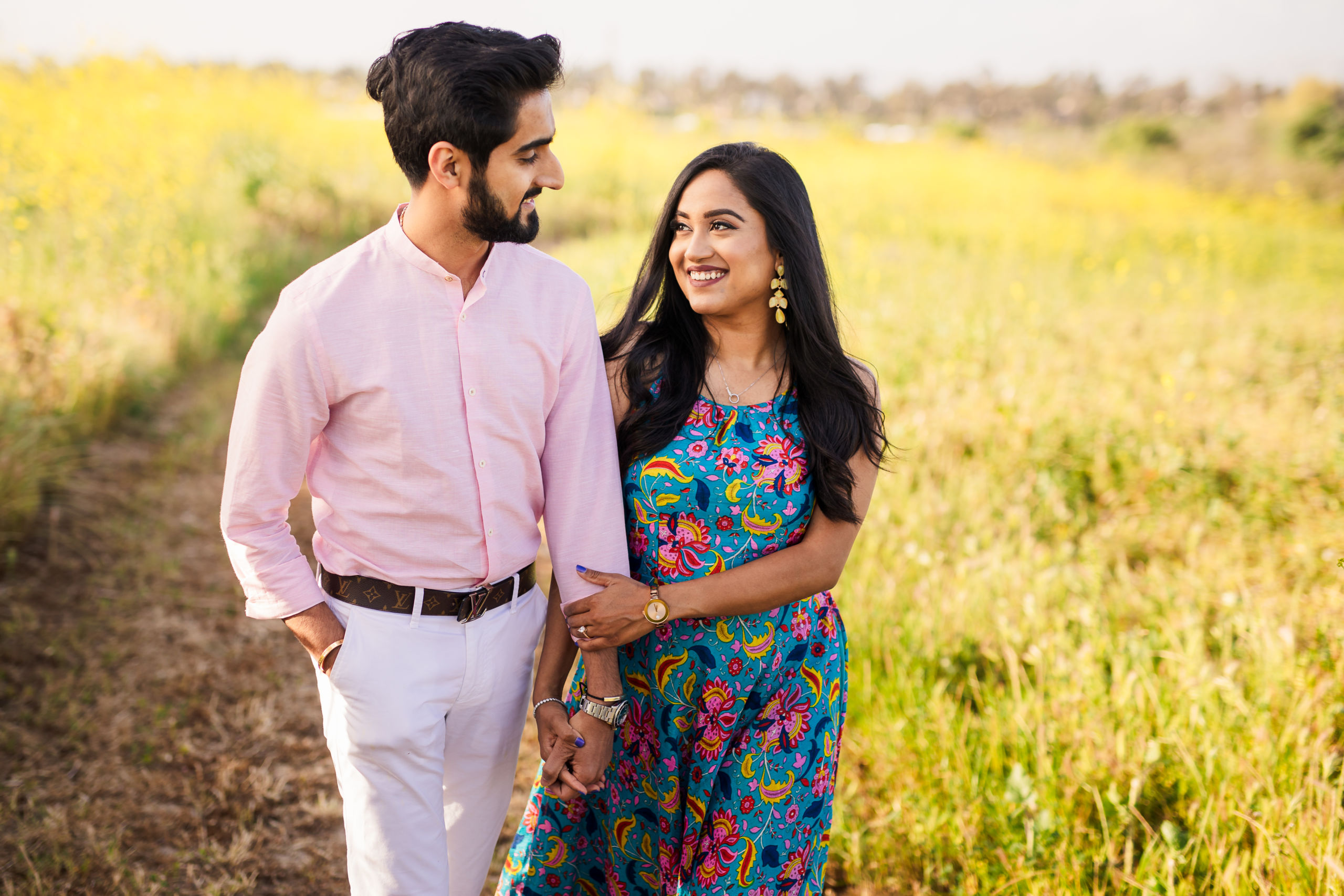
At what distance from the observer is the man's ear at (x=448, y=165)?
1536 millimetres

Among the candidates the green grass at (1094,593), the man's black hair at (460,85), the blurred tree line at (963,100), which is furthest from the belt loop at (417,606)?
the blurred tree line at (963,100)

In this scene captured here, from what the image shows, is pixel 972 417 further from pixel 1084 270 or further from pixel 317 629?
pixel 1084 270

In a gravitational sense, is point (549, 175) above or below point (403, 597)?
above

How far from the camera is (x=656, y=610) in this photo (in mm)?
1794

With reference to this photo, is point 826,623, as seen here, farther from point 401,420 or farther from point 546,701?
point 401,420

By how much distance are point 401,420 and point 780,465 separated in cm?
82

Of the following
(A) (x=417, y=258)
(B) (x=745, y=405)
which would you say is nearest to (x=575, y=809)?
(B) (x=745, y=405)

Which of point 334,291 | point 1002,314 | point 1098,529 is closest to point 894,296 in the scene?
point 1002,314

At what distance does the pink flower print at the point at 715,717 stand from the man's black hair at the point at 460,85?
3.86 ft

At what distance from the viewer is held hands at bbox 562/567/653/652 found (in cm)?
178

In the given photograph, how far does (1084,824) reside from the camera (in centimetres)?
238

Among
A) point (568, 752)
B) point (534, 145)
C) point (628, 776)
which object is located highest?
point (534, 145)

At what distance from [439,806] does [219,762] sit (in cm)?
172

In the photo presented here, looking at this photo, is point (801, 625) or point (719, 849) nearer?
point (719, 849)
